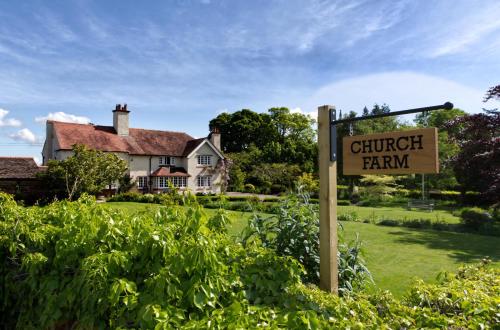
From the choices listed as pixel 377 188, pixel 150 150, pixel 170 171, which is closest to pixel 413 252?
pixel 377 188

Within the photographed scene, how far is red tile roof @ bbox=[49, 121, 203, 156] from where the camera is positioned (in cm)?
3384

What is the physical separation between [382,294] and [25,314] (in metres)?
3.47

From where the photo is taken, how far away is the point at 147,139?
129 ft

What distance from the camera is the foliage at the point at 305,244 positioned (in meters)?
4.20

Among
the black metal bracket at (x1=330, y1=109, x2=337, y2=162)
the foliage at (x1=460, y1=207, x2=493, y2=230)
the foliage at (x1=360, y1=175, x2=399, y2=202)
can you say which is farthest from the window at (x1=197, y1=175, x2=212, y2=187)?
the black metal bracket at (x1=330, y1=109, x2=337, y2=162)

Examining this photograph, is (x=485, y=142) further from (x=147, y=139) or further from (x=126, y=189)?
(x=147, y=139)

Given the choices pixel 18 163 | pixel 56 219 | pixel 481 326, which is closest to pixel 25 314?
pixel 56 219

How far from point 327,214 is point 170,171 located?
3578cm

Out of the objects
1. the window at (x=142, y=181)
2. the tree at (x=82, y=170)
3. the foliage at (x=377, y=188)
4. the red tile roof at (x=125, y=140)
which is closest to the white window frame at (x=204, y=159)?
the red tile roof at (x=125, y=140)

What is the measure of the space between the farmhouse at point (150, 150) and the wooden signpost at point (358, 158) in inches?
1156

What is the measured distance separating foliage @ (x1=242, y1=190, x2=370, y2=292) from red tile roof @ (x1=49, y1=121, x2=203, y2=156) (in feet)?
104

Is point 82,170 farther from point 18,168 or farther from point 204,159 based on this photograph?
point 204,159

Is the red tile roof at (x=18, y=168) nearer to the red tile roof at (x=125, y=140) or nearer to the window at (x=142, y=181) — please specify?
the red tile roof at (x=125, y=140)

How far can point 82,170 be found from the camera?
2667 centimetres
